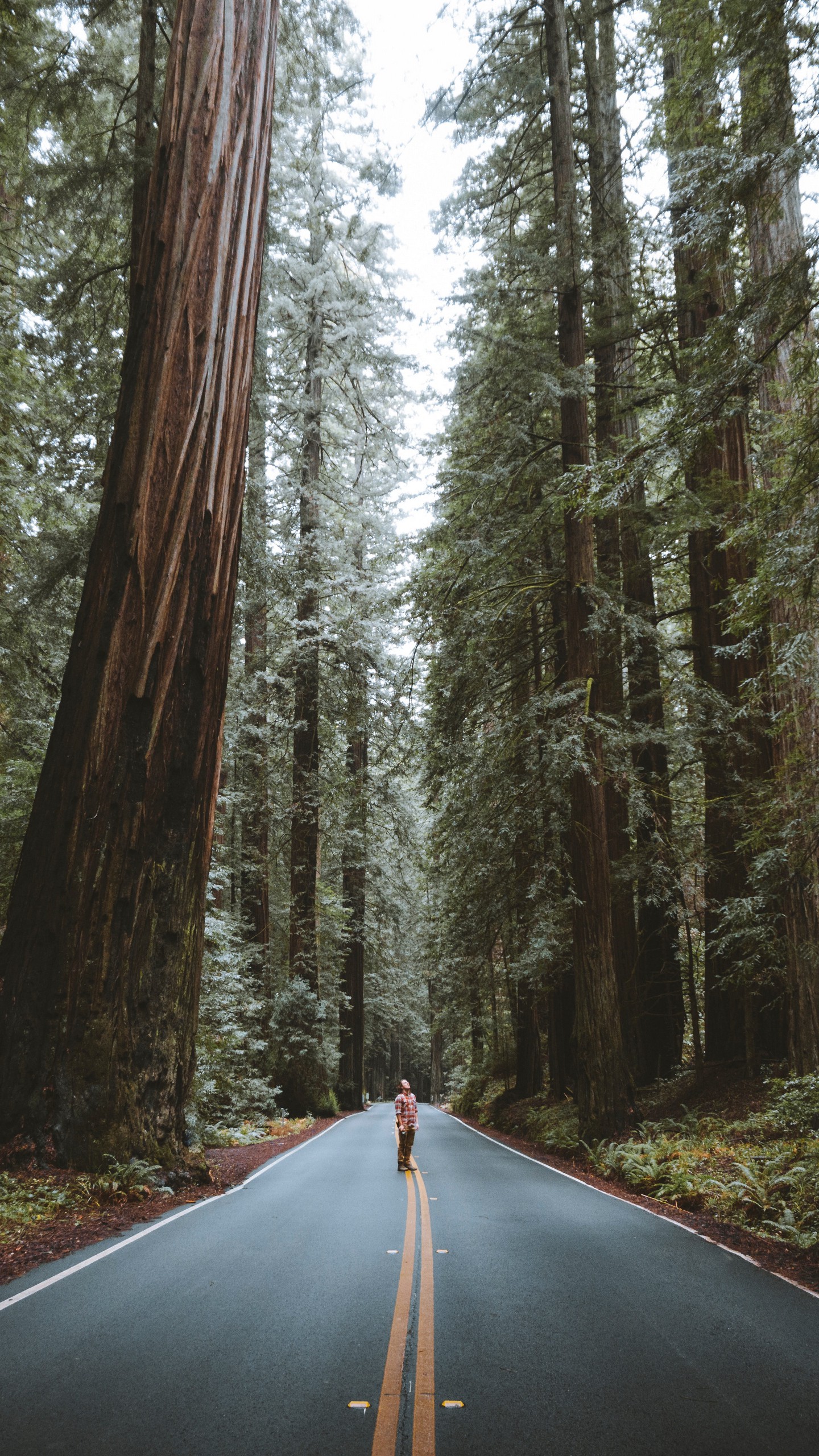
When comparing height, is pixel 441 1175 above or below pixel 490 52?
below

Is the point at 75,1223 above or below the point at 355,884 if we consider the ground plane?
below

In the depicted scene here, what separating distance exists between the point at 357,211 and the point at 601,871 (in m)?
15.6

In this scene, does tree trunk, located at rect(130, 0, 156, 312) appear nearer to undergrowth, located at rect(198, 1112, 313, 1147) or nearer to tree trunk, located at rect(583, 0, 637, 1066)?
tree trunk, located at rect(583, 0, 637, 1066)

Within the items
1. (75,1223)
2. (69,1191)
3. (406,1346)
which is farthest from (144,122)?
(406,1346)

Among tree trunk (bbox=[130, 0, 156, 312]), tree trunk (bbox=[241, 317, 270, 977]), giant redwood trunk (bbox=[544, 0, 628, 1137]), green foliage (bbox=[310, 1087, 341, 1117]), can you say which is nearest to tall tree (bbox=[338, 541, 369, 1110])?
tree trunk (bbox=[241, 317, 270, 977])

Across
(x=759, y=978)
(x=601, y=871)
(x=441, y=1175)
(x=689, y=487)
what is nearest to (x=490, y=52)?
(x=689, y=487)

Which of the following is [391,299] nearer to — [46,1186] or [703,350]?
[703,350]

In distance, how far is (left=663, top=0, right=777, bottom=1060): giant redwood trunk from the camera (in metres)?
10.7

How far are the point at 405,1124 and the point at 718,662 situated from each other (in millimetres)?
8890

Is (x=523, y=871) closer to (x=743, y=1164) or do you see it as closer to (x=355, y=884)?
(x=743, y=1164)

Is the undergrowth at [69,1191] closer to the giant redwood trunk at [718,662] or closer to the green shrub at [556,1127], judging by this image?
the giant redwood trunk at [718,662]

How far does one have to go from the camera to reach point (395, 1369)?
12.3 ft

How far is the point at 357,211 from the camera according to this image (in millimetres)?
18141

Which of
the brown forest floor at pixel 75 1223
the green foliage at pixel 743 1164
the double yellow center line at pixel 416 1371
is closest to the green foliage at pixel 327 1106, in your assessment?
the green foliage at pixel 743 1164
